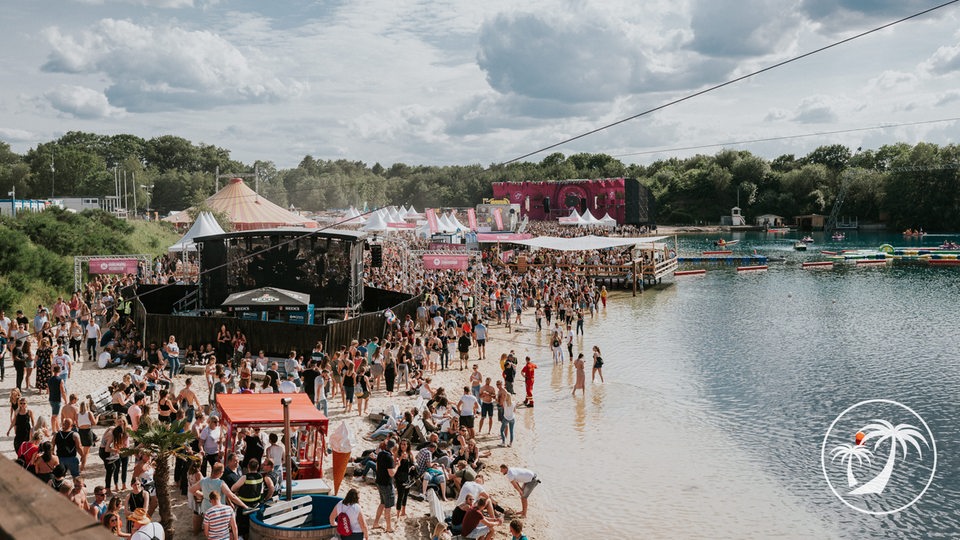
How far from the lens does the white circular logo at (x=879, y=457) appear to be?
14.6 m

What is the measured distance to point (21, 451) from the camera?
10992 mm

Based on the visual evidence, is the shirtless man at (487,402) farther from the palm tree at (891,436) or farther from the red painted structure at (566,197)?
the red painted structure at (566,197)

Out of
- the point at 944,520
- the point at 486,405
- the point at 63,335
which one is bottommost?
the point at 944,520

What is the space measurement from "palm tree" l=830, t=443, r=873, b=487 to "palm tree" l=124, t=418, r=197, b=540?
13.0 meters

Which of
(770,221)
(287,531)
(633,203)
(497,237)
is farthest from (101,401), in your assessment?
(770,221)

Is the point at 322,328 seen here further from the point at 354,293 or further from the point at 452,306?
the point at 452,306

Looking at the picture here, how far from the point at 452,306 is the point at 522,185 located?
8486 cm

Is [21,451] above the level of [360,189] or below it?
below

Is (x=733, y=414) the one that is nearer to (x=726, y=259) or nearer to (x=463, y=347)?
(x=463, y=347)

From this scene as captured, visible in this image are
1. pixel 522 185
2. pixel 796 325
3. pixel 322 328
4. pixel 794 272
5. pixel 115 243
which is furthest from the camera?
pixel 522 185

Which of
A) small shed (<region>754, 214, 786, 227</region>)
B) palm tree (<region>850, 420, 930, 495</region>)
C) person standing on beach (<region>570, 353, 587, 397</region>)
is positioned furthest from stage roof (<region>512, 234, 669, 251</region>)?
small shed (<region>754, 214, 786, 227</region>)

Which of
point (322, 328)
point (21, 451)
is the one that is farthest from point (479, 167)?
point (21, 451)

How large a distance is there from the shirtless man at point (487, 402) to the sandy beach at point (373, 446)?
31 centimetres

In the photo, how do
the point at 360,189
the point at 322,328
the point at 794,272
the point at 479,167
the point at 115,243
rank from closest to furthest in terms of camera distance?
the point at 322,328 → the point at 115,243 → the point at 794,272 → the point at 360,189 → the point at 479,167
